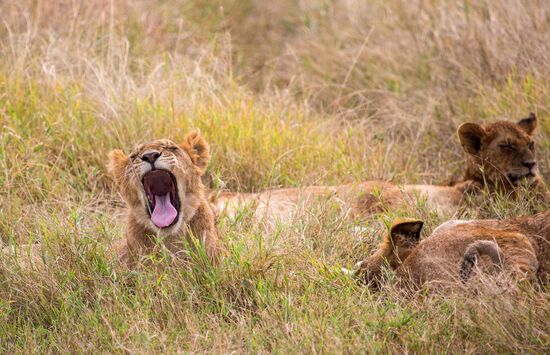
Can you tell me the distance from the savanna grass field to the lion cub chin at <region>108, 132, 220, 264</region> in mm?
145

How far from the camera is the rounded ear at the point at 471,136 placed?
6727mm

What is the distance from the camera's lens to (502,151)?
668cm

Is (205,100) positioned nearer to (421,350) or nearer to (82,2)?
(82,2)

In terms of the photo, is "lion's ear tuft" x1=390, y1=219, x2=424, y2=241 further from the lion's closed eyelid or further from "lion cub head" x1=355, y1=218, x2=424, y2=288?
the lion's closed eyelid

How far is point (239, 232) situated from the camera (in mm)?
5902

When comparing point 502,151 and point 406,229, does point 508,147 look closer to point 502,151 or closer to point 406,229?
point 502,151

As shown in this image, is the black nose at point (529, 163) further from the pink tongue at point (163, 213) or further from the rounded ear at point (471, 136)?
the pink tongue at point (163, 213)

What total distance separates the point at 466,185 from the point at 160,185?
7.03 ft

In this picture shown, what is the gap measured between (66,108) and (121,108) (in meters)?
0.39

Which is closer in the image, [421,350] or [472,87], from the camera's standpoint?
[421,350]

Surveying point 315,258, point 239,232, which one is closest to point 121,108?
point 239,232

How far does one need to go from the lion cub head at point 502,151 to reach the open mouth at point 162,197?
203 centimetres

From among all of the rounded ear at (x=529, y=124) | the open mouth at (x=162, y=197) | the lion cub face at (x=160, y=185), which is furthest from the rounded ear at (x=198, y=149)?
the rounded ear at (x=529, y=124)

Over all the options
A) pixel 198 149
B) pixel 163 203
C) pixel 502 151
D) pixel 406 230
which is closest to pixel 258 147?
pixel 198 149
